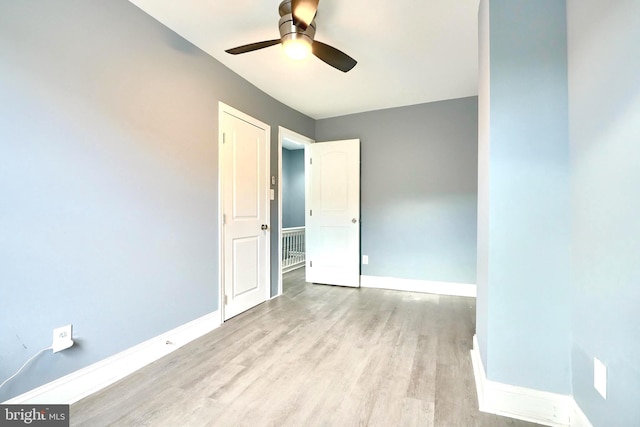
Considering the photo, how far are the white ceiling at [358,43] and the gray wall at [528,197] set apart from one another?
68cm

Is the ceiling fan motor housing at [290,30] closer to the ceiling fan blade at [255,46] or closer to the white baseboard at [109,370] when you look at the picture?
the ceiling fan blade at [255,46]

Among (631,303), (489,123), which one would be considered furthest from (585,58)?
(631,303)

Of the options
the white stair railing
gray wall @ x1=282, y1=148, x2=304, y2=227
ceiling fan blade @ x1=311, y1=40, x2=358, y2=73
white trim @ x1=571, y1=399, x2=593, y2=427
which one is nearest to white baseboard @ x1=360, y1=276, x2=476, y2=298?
the white stair railing

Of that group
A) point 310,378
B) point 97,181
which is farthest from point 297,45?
point 310,378

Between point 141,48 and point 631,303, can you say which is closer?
point 631,303

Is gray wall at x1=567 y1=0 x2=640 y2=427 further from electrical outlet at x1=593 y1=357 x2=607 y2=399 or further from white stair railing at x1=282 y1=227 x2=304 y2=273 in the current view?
white stair railing at x1=282 y1=227 x2=304 y2=273

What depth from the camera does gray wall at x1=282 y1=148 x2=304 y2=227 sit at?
663 centimetres

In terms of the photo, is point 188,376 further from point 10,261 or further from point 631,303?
point 631,303

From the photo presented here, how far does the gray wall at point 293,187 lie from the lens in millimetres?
6633

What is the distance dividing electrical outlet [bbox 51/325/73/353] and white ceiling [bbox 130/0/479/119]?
2126 millimetres

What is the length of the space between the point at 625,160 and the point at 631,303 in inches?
19.3

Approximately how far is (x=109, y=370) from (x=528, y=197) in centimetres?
266

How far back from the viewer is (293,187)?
6.71 metres

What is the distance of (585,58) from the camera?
1.16m
